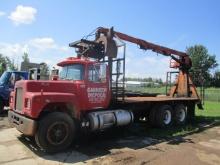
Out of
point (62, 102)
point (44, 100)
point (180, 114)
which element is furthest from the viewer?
point (180, 114)

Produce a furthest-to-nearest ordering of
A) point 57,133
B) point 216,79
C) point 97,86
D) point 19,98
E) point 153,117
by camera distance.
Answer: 1. point 216,79
2. point 153,117
3. point 97,86
4. point 19,98
5. point 57,133

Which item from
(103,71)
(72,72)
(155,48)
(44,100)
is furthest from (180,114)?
(44,100)

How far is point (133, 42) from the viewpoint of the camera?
1401cm

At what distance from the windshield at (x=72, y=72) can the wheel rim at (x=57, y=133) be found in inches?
71.2

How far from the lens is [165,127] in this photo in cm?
1320

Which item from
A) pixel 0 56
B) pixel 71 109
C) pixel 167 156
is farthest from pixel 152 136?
pixel 0 56

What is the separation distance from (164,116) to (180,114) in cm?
161

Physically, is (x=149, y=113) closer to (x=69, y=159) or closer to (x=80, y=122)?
(x=80, y=122)

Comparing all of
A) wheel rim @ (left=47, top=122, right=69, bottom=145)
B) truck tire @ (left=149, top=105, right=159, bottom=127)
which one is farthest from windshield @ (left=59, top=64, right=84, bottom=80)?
truck tire @ (left=149, top=105, right=159, bottom=127)

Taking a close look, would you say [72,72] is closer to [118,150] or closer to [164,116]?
[118,150]

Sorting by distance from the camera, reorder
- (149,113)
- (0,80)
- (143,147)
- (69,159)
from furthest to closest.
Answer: (0,80) → (149,113) → (143,147) → (69,159)

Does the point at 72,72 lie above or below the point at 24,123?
above

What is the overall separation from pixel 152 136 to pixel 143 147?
1.83m

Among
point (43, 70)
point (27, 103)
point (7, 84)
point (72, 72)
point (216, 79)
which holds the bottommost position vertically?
point (27, 103)
